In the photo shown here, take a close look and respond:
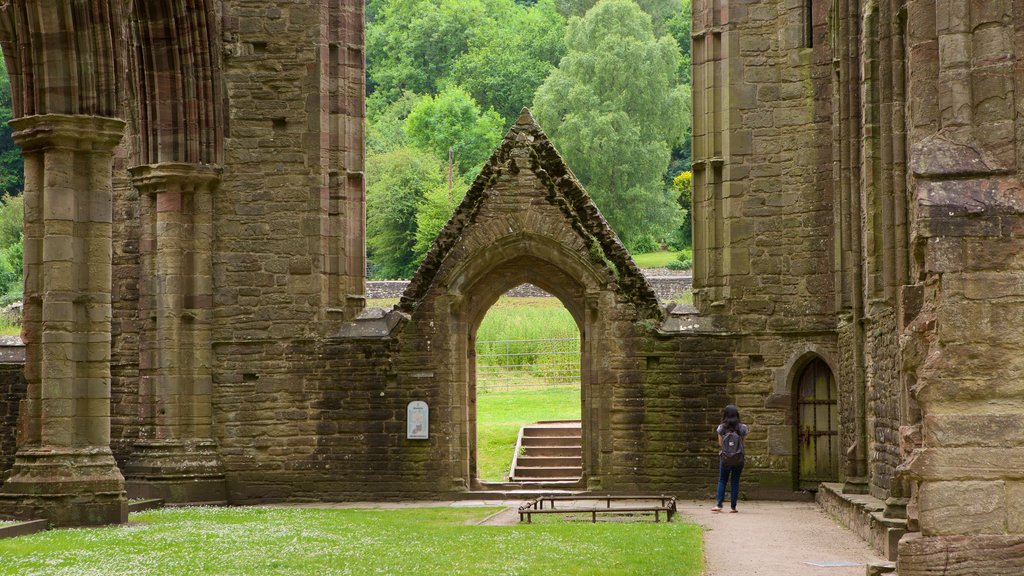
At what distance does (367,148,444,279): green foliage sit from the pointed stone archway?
28.5 meters

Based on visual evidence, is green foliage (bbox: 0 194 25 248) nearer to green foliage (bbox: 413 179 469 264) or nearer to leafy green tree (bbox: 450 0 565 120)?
green foliage (bbox: 413 179 469 264)

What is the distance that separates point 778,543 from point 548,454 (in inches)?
341

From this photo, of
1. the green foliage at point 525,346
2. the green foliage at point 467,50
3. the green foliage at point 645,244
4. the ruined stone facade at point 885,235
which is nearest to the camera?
the ruined stone facade at point 885,235

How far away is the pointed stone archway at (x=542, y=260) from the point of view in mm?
18562

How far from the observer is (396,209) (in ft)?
158

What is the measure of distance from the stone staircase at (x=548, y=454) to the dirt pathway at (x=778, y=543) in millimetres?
3789

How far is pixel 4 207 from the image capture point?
48000mm

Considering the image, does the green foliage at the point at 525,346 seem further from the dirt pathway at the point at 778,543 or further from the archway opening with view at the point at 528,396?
the dirt pathway at the point at 778,543

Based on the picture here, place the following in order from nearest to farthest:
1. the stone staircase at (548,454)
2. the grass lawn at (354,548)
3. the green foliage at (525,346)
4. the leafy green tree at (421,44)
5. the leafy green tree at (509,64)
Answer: the grass lawn at (354,548) → the stone staircase at (548,454) → the green foliage at (525,346) → the leafy green tree at (509,64) → the leafy green tree at (421,44)

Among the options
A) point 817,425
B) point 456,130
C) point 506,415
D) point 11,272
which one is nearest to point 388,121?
point 456,130

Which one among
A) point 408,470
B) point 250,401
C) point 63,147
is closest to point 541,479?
point 408,470

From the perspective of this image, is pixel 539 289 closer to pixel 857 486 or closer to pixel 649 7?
pixel 857 486

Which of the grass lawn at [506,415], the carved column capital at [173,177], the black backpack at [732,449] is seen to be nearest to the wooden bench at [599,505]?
the black backpack at [732,449]

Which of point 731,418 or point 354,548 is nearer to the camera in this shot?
point 354,548
